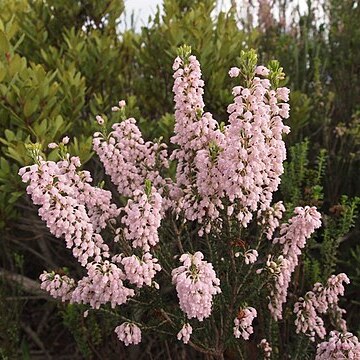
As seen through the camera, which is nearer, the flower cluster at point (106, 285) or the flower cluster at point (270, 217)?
the flower cluster at point (106, 285)

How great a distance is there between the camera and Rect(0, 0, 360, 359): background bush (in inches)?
139

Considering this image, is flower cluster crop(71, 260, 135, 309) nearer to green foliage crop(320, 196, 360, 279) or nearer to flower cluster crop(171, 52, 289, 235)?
Result: flower cluster crop(171, 52, 289, 235)

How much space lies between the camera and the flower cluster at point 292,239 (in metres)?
2.59

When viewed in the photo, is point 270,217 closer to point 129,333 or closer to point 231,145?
point 231,145

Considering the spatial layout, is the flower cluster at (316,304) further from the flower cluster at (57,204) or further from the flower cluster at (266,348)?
the flower cluster at (57,204)

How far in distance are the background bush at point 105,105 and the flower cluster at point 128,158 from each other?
2.10ft

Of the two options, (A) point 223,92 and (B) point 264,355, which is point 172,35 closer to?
(A) point 223,92

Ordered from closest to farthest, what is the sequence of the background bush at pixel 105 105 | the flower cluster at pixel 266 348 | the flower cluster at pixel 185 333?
the flower cluster at pixel 185 333
the flower cluster at pixel 266 348
the background bush at pixel 105 105

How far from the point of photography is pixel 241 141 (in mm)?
2328

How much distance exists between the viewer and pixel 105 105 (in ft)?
14.2

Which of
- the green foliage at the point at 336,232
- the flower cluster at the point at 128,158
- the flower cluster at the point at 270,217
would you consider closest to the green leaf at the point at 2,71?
the flower cluster at the point at 128,158

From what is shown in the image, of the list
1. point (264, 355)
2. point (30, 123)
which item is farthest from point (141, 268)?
point (30, 123)

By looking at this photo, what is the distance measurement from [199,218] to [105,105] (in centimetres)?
191

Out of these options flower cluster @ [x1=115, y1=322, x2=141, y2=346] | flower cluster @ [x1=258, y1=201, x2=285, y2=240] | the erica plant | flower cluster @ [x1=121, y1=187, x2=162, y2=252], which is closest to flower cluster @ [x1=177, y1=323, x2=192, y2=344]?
the erica plant
